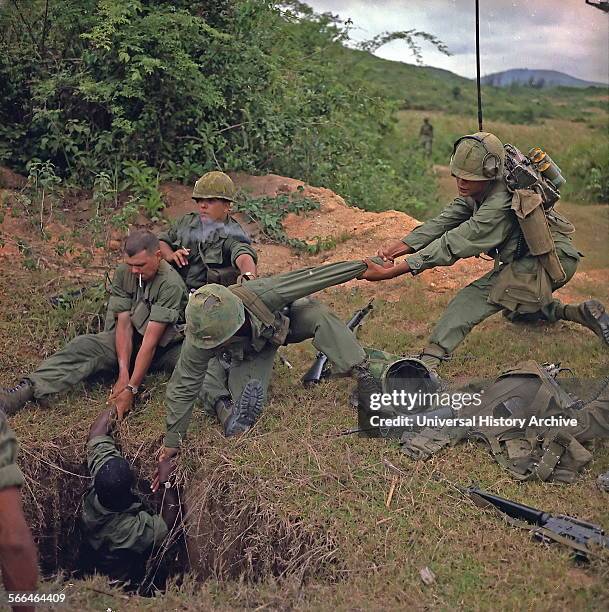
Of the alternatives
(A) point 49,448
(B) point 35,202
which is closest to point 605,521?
(A) point 49,448

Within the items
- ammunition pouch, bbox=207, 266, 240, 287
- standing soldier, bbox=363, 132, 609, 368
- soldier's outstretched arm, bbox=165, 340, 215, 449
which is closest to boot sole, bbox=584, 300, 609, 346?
standing soldier, bbox=363, 132, 609, 368

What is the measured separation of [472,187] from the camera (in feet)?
17.5

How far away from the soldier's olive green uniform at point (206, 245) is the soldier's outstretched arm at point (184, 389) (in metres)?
1.09

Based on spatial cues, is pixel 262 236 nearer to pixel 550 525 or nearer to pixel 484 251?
pixel 484 251

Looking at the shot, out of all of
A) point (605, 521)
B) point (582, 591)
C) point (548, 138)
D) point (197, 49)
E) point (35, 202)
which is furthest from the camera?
point (548, 138)

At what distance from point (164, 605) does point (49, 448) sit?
5.26 ft

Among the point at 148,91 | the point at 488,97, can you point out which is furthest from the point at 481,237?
the point at 488,97

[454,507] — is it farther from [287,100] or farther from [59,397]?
[287,100]

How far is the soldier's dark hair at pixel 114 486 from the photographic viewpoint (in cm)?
439

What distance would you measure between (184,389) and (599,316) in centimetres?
284

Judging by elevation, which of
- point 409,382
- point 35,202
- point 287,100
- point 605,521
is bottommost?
point 605,521

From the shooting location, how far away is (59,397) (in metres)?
5.43

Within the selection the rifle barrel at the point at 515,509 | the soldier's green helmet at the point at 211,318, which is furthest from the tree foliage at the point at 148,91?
the rifle barrel at the point at 515,509

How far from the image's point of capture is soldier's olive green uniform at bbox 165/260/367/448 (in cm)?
465
